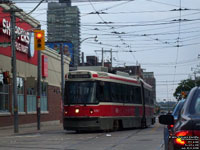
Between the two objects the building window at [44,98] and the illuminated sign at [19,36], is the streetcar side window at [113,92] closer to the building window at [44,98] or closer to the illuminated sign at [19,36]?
the illuminated sign at [19,36]

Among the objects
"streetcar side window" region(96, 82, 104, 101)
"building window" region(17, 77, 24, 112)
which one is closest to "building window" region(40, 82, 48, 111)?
"building window" region(17, 77, 24, 112)

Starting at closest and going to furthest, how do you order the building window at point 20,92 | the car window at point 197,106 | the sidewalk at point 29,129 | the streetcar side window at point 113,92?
the car window at point 197,106 < the streetcar side window at point 113,92 < the sidewalk at point 29,129 < the building window at point 20,92

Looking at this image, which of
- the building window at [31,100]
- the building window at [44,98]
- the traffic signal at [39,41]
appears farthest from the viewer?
the building window at [44,98]

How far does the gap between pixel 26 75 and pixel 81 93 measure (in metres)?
14.6

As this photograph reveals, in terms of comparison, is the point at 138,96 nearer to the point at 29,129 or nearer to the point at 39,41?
the point at 39,41

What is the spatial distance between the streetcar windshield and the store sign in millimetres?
9778

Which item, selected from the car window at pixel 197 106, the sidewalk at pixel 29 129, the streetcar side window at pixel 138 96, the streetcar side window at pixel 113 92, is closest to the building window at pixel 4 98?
the sidewalk at pixel 29 129

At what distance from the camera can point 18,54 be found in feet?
112

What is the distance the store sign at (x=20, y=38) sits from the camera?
3050 cm

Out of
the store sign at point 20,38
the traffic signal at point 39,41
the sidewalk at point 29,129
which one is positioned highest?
the store sign at point 20,38

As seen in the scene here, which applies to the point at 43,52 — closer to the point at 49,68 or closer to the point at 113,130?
the point at 49,68

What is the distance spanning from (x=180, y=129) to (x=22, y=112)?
30221 millimetres

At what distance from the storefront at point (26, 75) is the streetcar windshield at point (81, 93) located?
5463 millimetres

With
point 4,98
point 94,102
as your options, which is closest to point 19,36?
point 4,98
